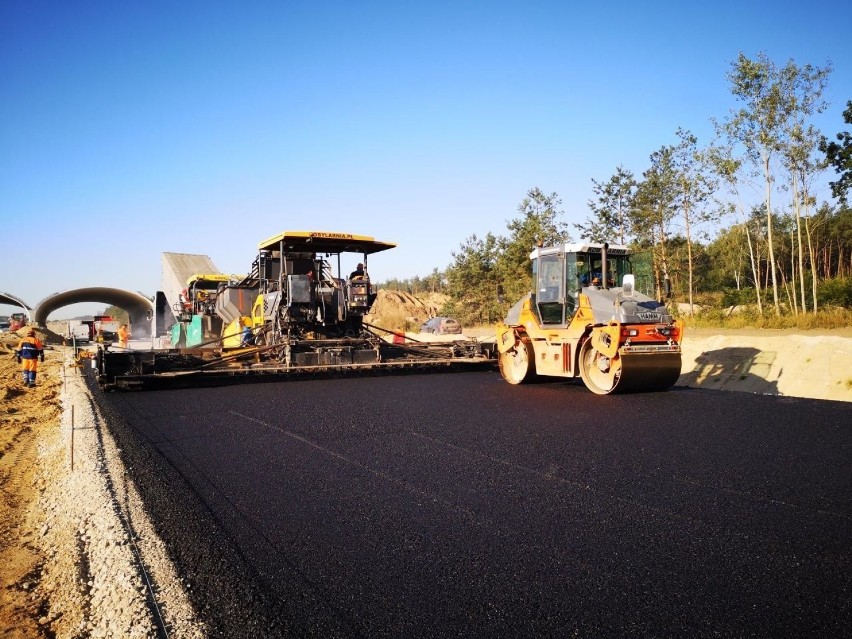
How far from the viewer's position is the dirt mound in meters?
44.4

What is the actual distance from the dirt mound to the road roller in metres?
29.9

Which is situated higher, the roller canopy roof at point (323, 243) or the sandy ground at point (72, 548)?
the roller canopy roof at point (323, 243)

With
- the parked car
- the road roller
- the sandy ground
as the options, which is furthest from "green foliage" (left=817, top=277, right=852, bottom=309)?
the sandy ground

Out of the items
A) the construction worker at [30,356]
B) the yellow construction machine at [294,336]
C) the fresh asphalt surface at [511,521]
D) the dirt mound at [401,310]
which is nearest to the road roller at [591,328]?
the fresh asphalt surface at [511,521]

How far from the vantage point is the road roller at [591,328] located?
8.61m

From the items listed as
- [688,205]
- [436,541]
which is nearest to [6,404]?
[436,541]

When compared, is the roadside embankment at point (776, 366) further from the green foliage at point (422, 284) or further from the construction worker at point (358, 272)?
the green foliage at point (422, 284)

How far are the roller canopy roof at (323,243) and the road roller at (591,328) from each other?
3280mm

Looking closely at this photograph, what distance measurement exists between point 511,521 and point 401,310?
46.5 metres

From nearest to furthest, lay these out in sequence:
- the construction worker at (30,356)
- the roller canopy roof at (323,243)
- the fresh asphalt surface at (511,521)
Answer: the fresh asphalt surface at (511,521) → the roller canopy roof at (323,243) → the construction worker at (30,356)

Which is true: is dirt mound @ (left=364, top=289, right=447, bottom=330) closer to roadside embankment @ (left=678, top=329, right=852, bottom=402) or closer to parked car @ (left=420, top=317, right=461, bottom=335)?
parked car @ (left=420, top=317, right=461, bottom=335)

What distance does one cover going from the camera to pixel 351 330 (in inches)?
523

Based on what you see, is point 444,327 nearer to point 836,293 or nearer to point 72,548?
point 836,293

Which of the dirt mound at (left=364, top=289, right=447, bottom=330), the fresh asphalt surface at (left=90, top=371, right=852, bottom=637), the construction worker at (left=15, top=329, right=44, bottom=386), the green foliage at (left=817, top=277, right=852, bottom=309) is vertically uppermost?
the dirt mound at (left=364, top=289, right=447, bottom=330)
